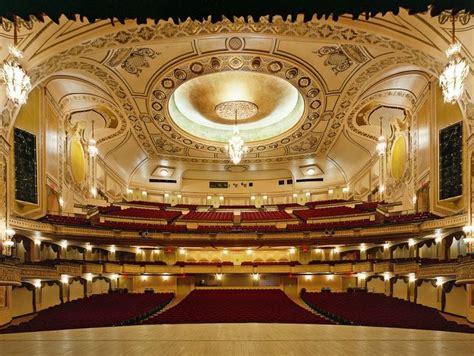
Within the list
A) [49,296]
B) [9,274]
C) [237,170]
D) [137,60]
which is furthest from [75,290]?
[237,170]

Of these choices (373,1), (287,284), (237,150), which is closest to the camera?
(373,1)

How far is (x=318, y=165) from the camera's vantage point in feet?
68.3

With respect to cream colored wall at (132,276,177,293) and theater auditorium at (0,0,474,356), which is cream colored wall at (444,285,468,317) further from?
cream colored wall at (132,276,177,293)

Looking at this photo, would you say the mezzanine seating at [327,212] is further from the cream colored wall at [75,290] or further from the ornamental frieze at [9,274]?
the ornamental frieze at [9,274]

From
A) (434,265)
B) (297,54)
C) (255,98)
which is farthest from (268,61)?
(434,265)

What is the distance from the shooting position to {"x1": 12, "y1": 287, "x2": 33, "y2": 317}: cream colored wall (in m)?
10.6

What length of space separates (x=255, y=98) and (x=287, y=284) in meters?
8.61

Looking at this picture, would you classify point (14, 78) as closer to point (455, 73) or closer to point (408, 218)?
point (455, 73)

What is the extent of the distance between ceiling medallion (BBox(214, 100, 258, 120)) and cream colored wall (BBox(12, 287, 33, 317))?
10.2 m

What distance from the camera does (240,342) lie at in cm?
555

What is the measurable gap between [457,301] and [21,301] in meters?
13.2

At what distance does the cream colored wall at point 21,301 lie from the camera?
1062 centimetres

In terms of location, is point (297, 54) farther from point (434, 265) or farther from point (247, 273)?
point (247, 273)

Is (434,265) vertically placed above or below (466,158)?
below
